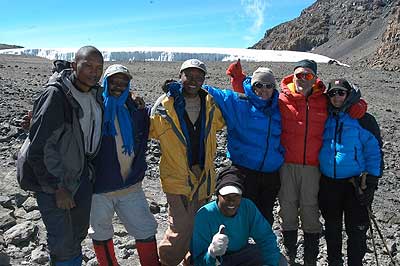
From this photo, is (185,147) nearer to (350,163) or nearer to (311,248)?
(350,163)

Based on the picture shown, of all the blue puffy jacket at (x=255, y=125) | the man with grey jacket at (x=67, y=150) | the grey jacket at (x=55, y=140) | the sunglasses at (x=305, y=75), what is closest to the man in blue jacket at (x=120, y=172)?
the man with grey jacket at (x=67, y=150)

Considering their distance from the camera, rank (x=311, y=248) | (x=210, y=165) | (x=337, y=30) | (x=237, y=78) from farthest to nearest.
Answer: (x=337, y=30), (x=237, y=78), (x=311, y=248), (x=210, y=165)

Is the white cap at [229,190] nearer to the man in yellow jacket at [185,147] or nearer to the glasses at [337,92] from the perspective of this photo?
the man in yellow jacket at [185,147]

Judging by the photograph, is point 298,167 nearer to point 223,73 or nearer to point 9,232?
point 9,232

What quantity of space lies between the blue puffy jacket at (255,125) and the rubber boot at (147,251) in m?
1.21

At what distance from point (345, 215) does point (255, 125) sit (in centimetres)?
127

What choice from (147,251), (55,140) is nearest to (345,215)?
(147,251)

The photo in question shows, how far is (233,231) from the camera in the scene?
4.55m

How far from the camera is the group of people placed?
4.12 metres

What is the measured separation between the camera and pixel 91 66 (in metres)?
4.09

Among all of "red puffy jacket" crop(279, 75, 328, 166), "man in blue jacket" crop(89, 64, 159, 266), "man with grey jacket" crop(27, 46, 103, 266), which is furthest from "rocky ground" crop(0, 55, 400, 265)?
"red puffy jacket" crop(279, 75, 328, 166)

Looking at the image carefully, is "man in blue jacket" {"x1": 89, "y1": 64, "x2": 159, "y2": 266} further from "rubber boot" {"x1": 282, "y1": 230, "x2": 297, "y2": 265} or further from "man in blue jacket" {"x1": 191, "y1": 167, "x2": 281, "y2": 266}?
"rubber boot" {"x1": 282, "y1": 230, "x2": 297, "y2": 265}

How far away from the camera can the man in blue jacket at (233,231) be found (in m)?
4.45

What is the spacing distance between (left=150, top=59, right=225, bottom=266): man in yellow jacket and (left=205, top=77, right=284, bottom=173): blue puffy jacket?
0.52 feet
